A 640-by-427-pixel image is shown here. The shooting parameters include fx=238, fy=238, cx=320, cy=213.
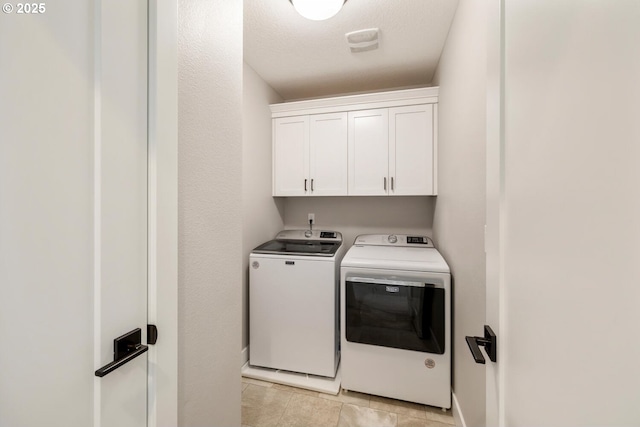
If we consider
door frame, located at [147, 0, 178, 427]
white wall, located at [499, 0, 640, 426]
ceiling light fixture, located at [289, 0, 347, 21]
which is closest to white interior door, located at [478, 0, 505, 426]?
white wall, located at [499, 0, 640, 426]

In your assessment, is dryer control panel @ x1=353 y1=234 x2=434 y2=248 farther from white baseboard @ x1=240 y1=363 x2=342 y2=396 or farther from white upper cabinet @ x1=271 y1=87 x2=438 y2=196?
white baseboard @ x1=240 y1=363 x2=342 y2=396

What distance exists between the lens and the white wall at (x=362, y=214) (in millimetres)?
2648

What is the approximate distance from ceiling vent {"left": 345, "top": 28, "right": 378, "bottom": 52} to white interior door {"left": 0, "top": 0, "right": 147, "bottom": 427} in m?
1.62

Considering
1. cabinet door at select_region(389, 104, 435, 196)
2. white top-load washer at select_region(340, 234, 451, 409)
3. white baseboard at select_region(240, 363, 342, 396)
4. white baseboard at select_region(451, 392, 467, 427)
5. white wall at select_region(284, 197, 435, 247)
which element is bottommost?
white baseboard at select_region(240, 363, 342, 396)

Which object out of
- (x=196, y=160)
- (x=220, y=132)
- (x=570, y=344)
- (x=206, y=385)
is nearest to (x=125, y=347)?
(x=206, y=385)

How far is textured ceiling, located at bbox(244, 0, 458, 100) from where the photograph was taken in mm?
1634

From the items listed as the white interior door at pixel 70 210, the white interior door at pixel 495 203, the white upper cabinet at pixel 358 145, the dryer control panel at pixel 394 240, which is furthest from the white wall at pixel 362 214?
Result: the white interior door at pixel 70 210

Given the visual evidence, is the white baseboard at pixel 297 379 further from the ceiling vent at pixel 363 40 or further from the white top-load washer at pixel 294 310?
the ceiling vent at pixel 363 40

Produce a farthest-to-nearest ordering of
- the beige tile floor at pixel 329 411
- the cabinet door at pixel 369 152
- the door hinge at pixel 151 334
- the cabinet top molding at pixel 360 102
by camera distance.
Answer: the cabinet door at pixel 369 152, the cabinet top molding at pixel 360 102, the beige tile floor at pixel 329 411, the door hinge at pixel 151 334

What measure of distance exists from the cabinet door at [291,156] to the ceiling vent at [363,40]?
32.0 inches

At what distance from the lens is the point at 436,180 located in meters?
2.27

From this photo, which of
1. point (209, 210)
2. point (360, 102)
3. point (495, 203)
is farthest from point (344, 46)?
point (495, 203)

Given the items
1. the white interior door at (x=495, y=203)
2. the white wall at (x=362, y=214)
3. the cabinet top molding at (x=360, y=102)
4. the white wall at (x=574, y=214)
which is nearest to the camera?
the white wall at (x=574, y=214)

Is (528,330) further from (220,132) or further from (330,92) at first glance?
(330,92)
